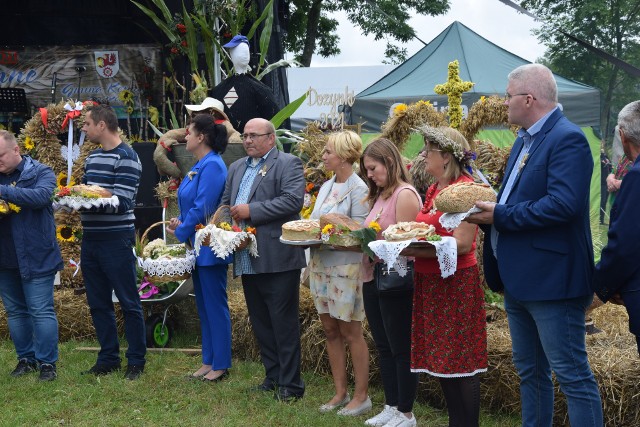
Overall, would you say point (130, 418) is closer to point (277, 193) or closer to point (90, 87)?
point (277, 193)

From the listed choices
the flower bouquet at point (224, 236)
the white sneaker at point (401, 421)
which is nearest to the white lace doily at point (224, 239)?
the flower bouquet at point (224, 236)

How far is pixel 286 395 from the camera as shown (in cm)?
541

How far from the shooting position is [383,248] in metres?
3.96

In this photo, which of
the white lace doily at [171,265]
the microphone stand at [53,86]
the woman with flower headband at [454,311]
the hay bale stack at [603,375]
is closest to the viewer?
the woman with flower headband at [454,311]

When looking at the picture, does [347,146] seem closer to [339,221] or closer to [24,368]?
[339,221]

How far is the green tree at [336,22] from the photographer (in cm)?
2394

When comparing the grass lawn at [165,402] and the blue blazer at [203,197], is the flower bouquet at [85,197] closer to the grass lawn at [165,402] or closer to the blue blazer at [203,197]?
the blue blazer at [203,197]

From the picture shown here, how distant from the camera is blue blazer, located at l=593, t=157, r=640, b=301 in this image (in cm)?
326

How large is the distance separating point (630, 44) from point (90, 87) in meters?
15.5

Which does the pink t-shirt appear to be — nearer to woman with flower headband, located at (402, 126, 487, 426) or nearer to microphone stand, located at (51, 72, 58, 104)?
woman with flower headband, located at (402, 126, 487, 426)

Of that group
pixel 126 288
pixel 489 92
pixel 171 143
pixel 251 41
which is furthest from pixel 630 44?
pixel 126 288

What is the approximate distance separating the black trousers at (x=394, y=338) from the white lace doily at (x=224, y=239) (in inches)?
34.7

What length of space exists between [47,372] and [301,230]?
240 centimetres

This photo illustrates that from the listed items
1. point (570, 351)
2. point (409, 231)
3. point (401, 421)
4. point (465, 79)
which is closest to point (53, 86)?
point (465, 79)
